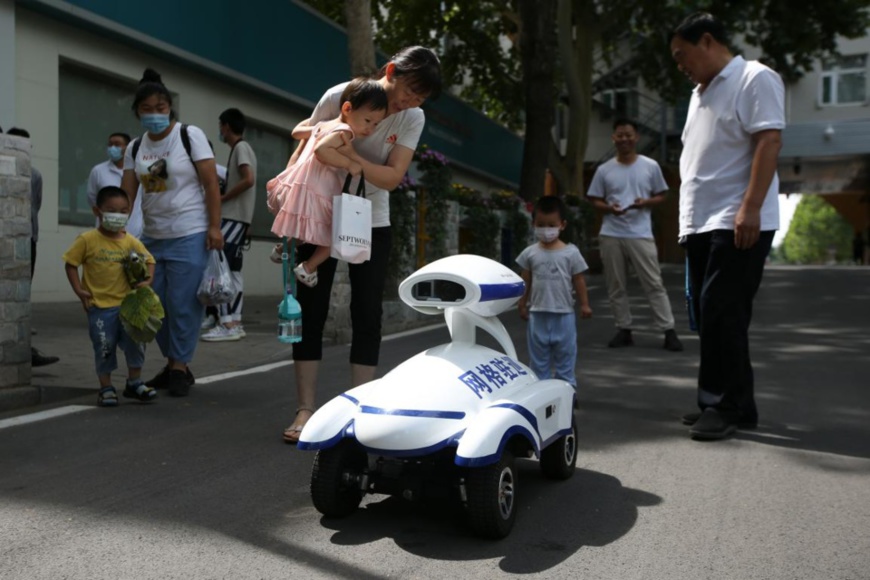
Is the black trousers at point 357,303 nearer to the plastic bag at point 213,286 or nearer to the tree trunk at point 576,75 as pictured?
the plastic bag at point 213,286

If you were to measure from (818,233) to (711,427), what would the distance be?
416 feet

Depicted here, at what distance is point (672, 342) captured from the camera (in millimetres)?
8570

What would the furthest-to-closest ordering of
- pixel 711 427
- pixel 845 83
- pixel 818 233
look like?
1. pixel 818 233
2. pixel 845 83
3. pixel 711 427

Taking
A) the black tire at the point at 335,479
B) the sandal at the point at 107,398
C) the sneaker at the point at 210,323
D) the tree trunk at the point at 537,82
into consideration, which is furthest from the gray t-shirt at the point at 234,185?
the tree trunk at the point at 537,82

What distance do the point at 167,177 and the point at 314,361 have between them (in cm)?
194

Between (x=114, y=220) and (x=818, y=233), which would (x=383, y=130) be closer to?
(x=114, y=220)

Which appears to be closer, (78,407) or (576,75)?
(78,407)

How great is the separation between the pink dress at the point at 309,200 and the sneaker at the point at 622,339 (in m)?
4.86

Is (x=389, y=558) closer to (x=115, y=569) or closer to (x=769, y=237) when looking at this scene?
(x=115, y=569)

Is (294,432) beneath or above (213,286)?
beneath

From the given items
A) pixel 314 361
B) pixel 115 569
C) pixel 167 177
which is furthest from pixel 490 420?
pixel 167 177

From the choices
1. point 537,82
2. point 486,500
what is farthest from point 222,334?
point 537,82

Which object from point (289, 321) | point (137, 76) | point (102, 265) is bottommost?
point (289, 321)

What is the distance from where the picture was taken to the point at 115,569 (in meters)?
3.00
